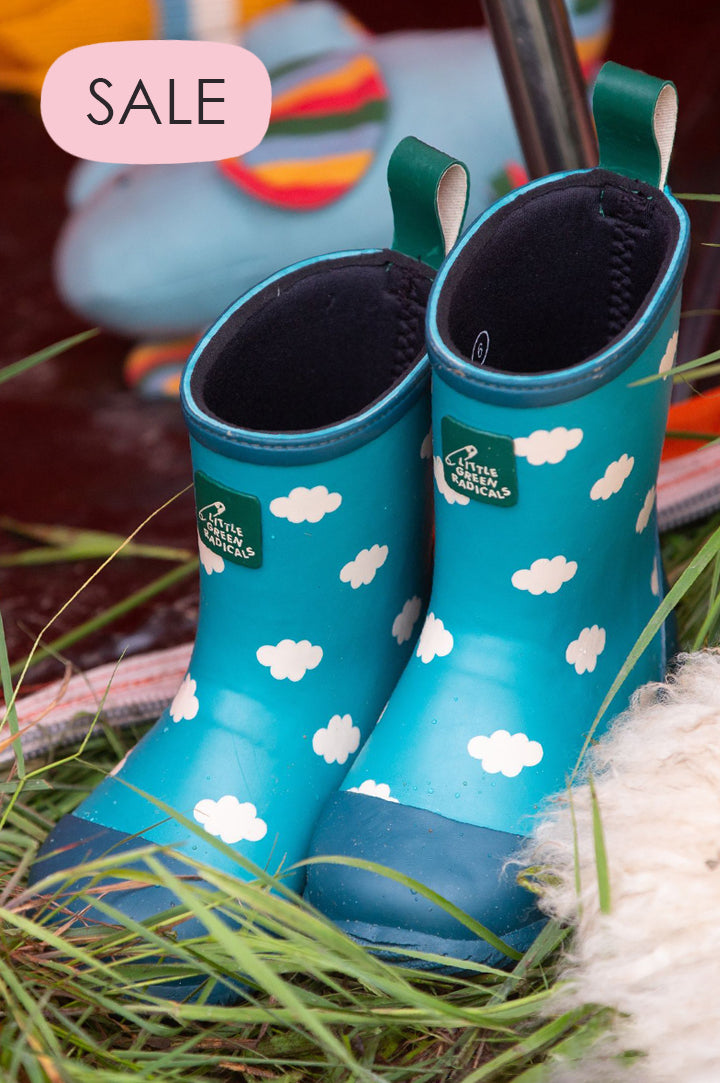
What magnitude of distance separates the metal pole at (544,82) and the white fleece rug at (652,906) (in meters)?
0.42

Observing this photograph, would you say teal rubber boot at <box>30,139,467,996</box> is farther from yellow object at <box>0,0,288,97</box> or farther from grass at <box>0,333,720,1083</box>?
yellow object at <box>0,0,288,97</box>

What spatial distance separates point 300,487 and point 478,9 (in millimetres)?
893

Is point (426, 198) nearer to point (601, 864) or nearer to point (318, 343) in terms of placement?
point (318, 343)

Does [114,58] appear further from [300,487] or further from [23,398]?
[23,398]

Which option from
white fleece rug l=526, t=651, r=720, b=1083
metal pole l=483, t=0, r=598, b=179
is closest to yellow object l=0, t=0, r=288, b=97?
metal pole l=483, t=0, r=598, b=179

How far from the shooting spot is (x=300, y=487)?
0.65 metres

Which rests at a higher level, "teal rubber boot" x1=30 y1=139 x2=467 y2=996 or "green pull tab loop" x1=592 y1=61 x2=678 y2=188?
"green pull tab loop" x1=592 y1=61 x2=678 y2=188

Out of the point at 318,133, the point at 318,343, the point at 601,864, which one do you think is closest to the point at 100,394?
the point at 318,133

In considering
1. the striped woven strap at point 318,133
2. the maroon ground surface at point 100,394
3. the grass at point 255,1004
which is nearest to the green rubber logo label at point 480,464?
the grass at point 255,1004


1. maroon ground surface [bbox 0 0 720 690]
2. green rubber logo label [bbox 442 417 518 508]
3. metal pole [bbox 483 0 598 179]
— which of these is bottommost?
maroon ground surface [bbox 0 0 720 690]

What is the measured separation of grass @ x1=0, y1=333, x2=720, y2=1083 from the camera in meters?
0.56

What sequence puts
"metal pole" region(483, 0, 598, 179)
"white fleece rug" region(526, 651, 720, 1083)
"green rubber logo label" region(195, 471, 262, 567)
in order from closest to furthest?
"white fleece rug" region(526, 651, 720, 1083), "green rubber logo label" region(195, 471, 262, 567), "metal pole" region(483, 0, 598, 179)

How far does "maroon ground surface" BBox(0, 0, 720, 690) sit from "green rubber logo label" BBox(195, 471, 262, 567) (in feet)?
1.25

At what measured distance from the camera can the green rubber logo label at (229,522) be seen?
660mm
